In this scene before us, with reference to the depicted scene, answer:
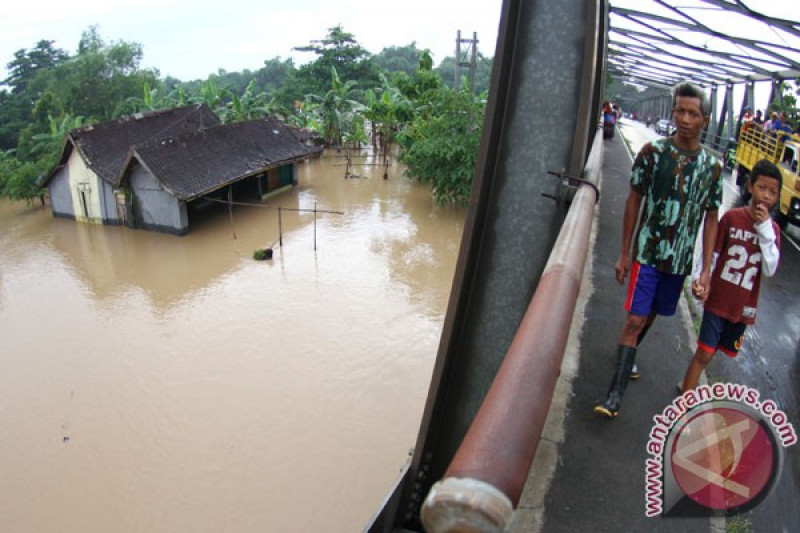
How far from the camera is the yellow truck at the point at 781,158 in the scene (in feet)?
27.4

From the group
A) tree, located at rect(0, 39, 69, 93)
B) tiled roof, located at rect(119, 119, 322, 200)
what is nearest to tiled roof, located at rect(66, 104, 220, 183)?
tiled roof, located at rect(119, 119, 322, 200)

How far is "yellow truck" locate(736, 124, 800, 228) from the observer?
27.4 feet

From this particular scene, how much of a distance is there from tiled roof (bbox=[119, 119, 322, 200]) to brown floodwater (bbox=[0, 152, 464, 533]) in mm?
1643

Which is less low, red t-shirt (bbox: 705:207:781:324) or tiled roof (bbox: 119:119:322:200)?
red t-shirt (bbox: 705:207:781:324)

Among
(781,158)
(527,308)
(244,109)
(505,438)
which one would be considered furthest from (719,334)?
(244,109)

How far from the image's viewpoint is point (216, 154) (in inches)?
720

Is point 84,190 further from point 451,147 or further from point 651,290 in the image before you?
point 651,290

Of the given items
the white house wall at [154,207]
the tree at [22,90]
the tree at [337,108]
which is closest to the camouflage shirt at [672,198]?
the white house wall at [154,207]

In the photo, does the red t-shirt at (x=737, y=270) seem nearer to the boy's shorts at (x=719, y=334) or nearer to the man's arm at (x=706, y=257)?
the boy's shorts at (x=719, y=334)

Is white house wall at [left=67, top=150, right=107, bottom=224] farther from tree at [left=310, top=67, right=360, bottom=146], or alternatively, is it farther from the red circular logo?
the red circular logo

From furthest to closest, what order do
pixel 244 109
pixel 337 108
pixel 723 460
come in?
pixel 244 109 < pixel 337 108 < pixel 723 460

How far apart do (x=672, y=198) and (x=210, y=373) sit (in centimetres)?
911

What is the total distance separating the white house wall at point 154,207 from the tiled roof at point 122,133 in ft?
3.07

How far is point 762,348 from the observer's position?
14.6 feet
